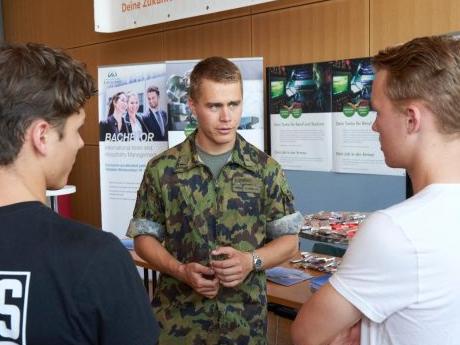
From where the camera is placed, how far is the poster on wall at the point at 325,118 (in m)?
3.58

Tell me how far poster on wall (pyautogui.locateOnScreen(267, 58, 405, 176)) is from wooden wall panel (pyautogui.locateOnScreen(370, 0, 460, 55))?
20 cm

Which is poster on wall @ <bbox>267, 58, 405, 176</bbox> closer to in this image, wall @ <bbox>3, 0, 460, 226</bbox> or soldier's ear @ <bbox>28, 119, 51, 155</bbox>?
wall @ <bbox>3, 0, 460, 226</bbox>

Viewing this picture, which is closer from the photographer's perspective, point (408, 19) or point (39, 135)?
point (39, 135)

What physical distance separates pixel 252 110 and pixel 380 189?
3.54 feet

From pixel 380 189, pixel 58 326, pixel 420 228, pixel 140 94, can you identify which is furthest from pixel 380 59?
pixel 140 94

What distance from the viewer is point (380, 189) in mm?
3518

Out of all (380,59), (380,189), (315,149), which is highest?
(380,59)

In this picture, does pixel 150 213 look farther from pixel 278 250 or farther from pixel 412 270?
pixel 412 270

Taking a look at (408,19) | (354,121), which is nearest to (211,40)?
(354,121)

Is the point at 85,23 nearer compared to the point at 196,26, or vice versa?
the point at 196,26

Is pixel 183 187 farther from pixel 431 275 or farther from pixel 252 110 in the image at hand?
pixel 252 110

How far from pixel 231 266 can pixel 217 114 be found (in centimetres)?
56

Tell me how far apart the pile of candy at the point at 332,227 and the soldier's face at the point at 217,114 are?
0.55 m

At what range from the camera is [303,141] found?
4.00m
